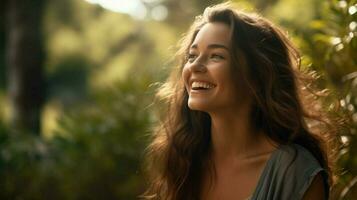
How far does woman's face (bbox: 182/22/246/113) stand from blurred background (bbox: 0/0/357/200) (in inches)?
27.5

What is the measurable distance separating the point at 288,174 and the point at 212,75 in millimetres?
471

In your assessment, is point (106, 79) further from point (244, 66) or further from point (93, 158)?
point (244, 66)

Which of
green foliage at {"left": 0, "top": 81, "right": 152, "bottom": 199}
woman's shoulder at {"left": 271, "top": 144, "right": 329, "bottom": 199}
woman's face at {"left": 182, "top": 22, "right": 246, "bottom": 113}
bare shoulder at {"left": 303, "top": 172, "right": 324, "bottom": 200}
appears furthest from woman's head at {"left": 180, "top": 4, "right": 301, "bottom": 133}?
green foliage at {"left": 0, "top": 81, "right": 152, "bottom": 199}

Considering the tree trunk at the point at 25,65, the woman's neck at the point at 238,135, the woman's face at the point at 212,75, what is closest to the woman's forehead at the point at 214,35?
the woman's face at the point at 212,75

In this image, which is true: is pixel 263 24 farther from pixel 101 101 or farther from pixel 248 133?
pixel 101 101

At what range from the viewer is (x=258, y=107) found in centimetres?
343

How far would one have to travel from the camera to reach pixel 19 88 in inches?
504

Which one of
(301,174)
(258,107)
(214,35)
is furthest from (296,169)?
(214,35)

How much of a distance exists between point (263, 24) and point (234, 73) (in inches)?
9.2

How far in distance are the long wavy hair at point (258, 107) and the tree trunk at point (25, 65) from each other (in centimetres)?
889

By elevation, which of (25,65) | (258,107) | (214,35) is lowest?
(25,65)

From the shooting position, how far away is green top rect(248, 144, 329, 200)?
10.2 feet

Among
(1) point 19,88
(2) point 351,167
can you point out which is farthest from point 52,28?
(2) point 351,167

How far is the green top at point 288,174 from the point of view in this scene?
10.2 feet
